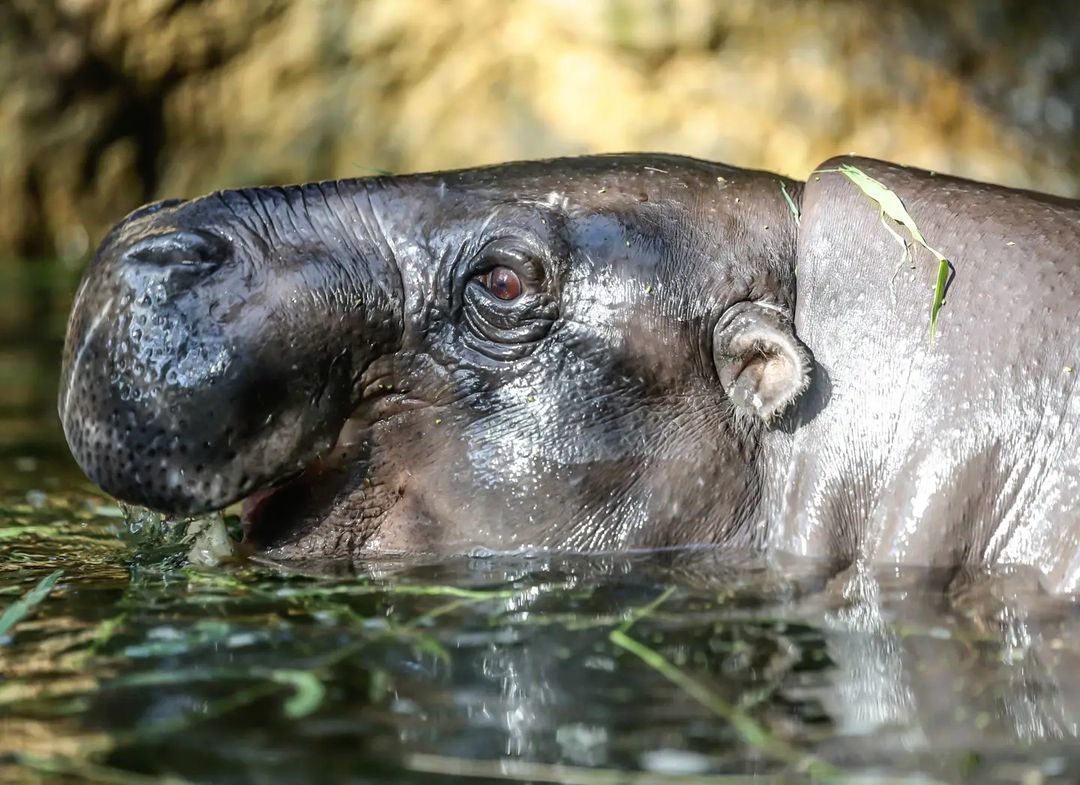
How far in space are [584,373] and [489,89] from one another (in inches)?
350

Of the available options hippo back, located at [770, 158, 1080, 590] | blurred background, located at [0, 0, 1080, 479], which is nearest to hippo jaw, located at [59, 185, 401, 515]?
hippo back, located at [770, 158, 1080, 590]

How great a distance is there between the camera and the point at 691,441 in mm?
4230

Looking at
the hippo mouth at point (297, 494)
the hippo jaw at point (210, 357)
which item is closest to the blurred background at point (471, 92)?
the hippo mouth at point (297, 494)

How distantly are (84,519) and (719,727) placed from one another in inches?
119

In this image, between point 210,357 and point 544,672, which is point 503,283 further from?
point 544,672

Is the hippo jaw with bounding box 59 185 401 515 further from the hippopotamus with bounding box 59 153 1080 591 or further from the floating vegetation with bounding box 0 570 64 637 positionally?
the floating vegetation with bounding box 0 570 64 637

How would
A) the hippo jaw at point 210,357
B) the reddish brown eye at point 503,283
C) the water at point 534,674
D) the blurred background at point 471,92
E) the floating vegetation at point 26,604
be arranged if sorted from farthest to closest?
the blurred background at point 471,92 < the reddish brown eye at point 503,283 < the hippo jaw at point 210,357 < the floating vegetation at point 26,604 < the water at point 534,674

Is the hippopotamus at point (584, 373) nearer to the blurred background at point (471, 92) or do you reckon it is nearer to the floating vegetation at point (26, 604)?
the floating vegetation at point (26, 604)

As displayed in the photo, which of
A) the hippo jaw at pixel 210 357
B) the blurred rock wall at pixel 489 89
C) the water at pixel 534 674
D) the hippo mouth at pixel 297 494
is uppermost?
the blurred rock wall at pixel 489 89

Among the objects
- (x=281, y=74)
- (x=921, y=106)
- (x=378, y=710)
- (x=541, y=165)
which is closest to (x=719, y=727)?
(x=378, y=710)

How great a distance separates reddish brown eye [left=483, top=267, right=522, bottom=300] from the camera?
14.1 feet

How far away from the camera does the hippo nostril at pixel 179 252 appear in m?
4.06

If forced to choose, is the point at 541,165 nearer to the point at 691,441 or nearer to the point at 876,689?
the point at 691,441

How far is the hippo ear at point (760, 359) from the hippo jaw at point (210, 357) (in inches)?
36.7
